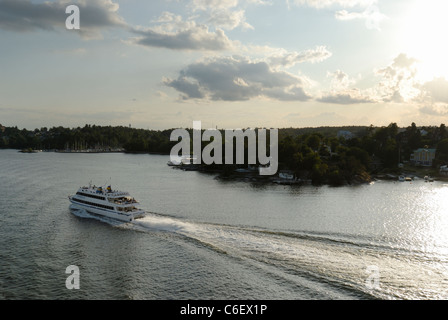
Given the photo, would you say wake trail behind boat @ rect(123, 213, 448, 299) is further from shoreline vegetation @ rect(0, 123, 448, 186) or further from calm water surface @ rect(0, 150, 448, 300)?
shoreline vegetation @ rect(0, 123, 448, 186)

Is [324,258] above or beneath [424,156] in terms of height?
beneath

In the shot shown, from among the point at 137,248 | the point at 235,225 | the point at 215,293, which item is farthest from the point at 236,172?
the point at 215,293

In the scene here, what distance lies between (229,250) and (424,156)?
12647 centimetres

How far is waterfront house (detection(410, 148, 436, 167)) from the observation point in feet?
430

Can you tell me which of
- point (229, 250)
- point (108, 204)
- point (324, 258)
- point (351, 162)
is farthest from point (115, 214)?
point (351, 162)

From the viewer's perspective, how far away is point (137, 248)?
3712 cm

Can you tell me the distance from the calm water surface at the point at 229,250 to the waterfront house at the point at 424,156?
80.9 meters

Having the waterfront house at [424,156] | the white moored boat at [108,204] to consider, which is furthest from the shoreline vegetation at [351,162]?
the white moored boat at [108,204]

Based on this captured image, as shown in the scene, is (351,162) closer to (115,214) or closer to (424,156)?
(424,156)

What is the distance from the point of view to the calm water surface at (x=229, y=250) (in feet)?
90.4

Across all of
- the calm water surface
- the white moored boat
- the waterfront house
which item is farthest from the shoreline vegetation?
the white moored boat

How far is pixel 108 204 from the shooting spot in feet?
166
